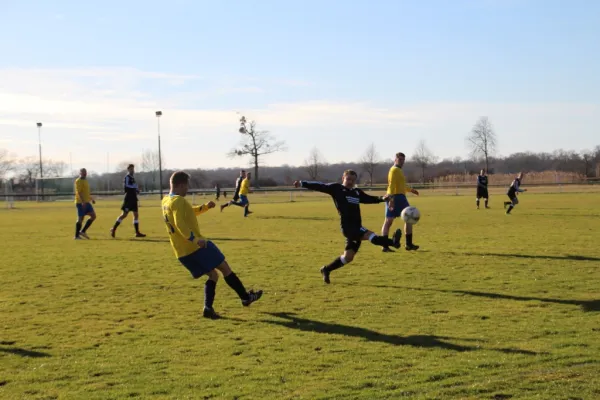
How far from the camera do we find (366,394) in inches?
205

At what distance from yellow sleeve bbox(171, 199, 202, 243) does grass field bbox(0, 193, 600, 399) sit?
1.10 metres

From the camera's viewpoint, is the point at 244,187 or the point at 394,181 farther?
the point at 244,187

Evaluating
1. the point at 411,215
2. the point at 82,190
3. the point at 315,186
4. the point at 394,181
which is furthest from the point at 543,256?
the point at 82,190

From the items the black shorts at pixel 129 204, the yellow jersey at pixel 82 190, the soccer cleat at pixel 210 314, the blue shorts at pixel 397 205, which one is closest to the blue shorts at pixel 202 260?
the soccer cleat at pixel 210 314

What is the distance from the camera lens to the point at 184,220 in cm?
796

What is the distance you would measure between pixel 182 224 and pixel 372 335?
8.57 feet

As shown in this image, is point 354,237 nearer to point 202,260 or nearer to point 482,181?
point 202,260

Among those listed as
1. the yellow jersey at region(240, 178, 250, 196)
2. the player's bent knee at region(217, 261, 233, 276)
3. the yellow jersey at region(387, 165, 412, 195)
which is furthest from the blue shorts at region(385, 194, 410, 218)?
the yellow jersey at region(240, 178, 250, 196)

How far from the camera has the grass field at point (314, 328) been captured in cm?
555

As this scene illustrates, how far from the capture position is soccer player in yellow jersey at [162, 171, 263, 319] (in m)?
7.93

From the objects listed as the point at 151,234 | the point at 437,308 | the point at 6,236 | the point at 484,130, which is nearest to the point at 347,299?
the point at 437,308

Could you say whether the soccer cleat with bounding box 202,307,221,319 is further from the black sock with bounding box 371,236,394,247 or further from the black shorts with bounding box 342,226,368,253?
the black sock with bounding box 371,236,394,247

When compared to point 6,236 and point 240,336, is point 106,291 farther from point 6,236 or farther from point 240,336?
point 6,236

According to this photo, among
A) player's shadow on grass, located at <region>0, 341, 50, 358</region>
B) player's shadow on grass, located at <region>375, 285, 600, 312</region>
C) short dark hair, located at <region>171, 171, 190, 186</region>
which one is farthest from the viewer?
player's shadow on grass, located at <region>375, 285, 600, 312</region>
